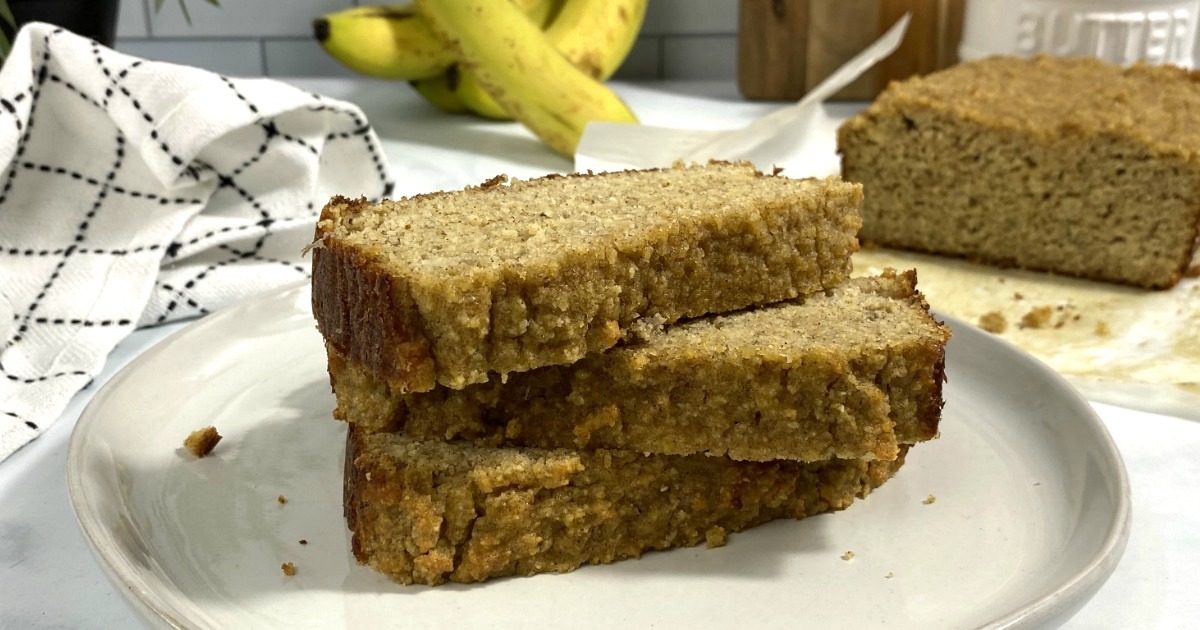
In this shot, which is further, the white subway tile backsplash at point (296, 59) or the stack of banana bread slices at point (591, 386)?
the white subway tile backsplash at point (296, 59)

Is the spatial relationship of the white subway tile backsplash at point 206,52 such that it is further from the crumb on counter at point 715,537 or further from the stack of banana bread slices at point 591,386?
the crumb on counter at point 715,537

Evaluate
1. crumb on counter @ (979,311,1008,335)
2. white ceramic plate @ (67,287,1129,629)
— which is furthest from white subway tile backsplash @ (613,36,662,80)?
white ceramic plate @ (67,287,1129,629)

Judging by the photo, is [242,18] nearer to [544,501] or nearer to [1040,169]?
[1040,169]

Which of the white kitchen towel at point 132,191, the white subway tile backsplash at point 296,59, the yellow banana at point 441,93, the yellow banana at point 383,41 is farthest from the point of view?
the white subway tile backsplash at point 296,59

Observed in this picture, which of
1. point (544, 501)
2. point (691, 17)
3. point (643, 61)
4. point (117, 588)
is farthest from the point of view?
point (643, 61)

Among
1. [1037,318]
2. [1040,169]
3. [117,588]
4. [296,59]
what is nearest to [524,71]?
[296,59]

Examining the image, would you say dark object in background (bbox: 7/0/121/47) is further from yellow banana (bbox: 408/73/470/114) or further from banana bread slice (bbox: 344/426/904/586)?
banana bread slice (bbox: 344/426/904/586)

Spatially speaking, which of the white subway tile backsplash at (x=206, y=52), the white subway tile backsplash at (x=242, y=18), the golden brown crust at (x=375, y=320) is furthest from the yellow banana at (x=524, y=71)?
the golden brown crust at (x=375, y=320)
